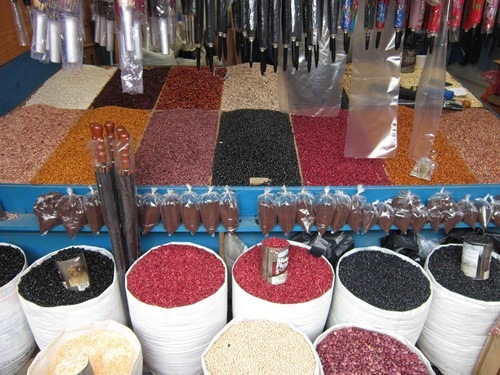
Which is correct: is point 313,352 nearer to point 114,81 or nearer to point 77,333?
point 77,333

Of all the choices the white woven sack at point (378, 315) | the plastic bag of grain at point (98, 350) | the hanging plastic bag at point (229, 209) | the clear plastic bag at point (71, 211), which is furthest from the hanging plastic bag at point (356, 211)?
the clear plastic bag at point (71, 211)

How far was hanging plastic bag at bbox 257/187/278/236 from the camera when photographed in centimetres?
183

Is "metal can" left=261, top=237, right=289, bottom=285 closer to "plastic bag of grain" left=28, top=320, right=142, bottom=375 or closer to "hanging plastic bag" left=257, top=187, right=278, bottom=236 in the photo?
"hanging plastic bag" left=257, top=187, right=278, bottom=236

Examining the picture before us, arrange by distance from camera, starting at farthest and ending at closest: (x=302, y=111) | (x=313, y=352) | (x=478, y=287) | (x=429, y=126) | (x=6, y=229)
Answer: (x=302, y=111) < (x=429, y=126) < (x=6, y=229) < (x=478, y=287) < (x=313, y=352)

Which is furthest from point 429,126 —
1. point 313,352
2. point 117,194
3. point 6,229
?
point 6,229

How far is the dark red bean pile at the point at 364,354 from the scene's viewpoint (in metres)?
1.51

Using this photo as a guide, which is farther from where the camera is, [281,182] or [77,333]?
[281,182]

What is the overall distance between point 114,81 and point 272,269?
1.95 metres

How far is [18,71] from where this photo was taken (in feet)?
8.32

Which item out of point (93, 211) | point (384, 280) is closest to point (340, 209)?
point (384, 280)

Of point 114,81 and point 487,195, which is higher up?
point 114,81

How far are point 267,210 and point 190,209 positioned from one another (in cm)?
34

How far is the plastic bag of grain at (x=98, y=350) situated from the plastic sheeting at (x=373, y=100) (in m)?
1.31

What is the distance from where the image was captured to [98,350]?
5.09 ft
